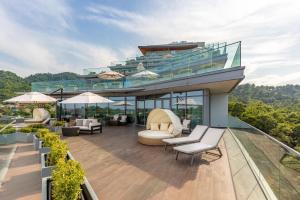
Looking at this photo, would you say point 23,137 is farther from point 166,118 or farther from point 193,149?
point 193,149

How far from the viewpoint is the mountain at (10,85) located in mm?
27525

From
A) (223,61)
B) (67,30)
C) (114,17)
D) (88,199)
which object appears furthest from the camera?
(67,30)

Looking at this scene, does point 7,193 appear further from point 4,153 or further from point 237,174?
point 237,174

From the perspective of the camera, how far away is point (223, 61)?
888 centimetres

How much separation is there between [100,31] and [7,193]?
44.0 ft

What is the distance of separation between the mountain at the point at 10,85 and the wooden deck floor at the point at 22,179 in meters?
21.9

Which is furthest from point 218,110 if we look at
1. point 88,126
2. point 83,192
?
point 83,192

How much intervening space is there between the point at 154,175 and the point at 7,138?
8.41 meters

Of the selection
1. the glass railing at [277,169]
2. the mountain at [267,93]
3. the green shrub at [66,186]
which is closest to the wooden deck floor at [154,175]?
the glass railing at [277,169]

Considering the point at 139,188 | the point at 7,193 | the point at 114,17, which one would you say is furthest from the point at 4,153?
the point at 114,17

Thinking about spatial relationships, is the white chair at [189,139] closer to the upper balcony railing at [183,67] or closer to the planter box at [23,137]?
the upper balcony railing at [183,67]

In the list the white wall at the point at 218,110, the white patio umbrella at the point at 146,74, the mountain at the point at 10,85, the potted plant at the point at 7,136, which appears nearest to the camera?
the potted plant at the point at 7,136

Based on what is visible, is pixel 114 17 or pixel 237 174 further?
pixel 114 17

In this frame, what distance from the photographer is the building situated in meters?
9.06
